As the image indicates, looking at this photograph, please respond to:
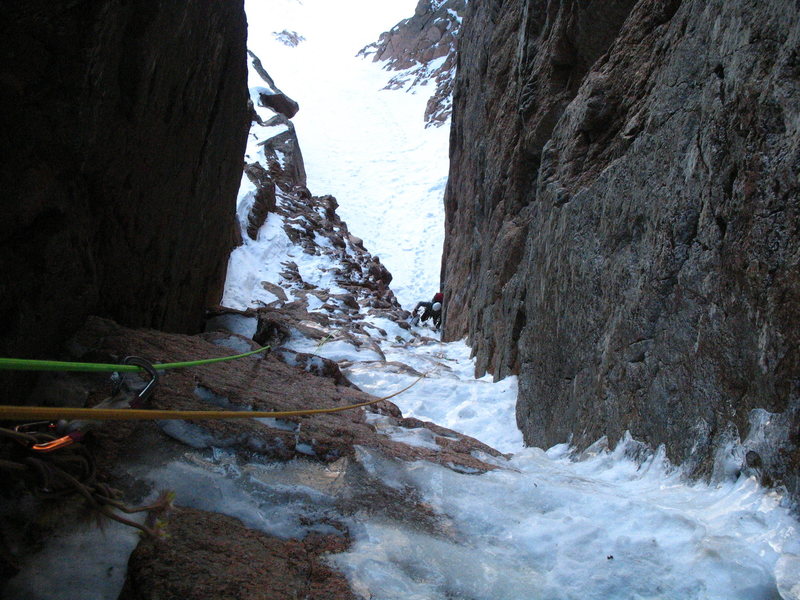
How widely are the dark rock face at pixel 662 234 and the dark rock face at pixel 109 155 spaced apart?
98.1 inches

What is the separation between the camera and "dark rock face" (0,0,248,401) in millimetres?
1798

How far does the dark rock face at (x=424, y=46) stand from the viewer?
4228 centimetres

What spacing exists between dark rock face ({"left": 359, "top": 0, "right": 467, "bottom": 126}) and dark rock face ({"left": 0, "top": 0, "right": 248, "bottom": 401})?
3706 cm

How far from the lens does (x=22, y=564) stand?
125 centimetres

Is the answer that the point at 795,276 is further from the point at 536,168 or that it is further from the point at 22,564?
the point at 536,168

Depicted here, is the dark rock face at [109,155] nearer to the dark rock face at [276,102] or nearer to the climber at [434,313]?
the climber at [434,313]

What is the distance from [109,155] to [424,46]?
4776cm

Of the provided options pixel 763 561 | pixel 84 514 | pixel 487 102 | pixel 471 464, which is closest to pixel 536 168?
pixel 487 102

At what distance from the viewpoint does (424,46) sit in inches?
1785

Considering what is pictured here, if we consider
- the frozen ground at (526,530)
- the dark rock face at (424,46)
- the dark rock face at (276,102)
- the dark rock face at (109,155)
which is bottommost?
the frozen ground at (526,530)

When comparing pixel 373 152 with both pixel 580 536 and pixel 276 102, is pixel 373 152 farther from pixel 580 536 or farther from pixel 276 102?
pixel 580 536

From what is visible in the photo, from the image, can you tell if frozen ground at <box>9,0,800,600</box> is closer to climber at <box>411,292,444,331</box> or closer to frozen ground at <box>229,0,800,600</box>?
frozen ground at <box>229,0,800,600</box>

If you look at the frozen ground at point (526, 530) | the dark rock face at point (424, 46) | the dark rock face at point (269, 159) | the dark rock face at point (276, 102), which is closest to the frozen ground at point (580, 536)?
the frozen ground at point (526, 530)

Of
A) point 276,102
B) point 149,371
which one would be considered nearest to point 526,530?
point 149,371
